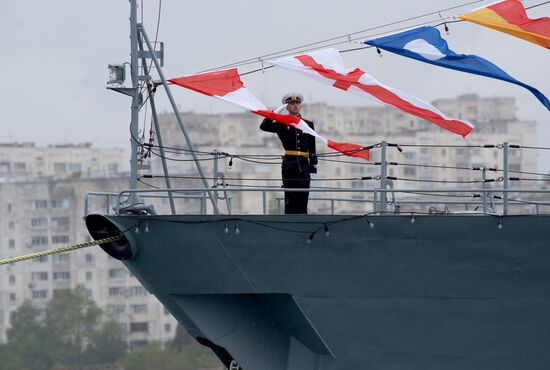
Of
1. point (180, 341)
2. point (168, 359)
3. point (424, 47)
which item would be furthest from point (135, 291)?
point (424, 47)

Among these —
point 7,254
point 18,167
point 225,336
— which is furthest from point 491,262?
point 18,167

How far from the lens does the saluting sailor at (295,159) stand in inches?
688

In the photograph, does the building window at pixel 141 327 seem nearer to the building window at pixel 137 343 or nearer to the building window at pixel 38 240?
the building window at pixel 137 343

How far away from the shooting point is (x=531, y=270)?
1644cm

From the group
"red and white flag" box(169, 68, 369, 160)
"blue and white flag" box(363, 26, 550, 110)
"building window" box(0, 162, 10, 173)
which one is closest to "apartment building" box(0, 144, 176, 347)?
"building window" box(0, 162, 10, 173)

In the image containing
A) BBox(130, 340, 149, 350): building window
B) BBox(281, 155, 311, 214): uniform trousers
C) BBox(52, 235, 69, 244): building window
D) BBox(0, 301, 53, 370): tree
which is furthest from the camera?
BBox(52, 235, 69, 244): building window

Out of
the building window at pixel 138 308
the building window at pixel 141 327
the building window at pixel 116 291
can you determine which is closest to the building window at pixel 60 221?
the building window at pixel 116 291

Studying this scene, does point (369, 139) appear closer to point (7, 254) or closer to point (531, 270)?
point (7, 254)

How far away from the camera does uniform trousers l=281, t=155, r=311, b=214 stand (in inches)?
687

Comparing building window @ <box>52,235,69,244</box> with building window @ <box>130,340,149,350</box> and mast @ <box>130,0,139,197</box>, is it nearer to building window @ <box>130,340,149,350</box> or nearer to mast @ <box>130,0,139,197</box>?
building window @ <box>130,340,149,350</box>

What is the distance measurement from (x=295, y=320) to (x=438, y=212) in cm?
192

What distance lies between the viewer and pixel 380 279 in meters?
16.6

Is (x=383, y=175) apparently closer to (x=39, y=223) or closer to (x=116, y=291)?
(x=116, y=291)

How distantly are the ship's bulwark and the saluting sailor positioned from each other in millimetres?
957
